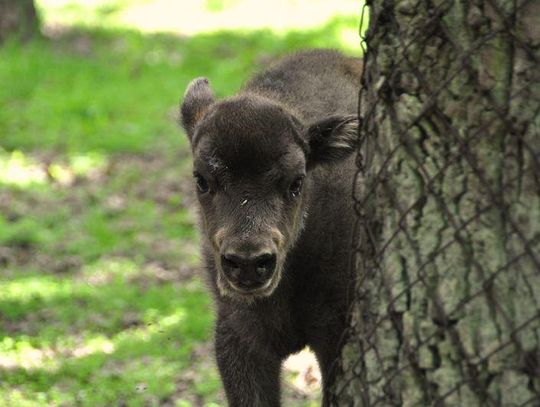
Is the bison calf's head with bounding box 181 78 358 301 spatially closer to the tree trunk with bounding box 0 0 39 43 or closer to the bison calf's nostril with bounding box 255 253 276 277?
the bison calf's nostril with bounding box 255 253 276 277

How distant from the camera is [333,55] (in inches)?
291

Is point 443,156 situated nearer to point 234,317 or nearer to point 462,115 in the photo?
point 462,115

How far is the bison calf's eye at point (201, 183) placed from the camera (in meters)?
5.80

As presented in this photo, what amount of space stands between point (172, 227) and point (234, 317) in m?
4.69

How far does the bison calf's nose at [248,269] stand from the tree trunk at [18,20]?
12193 mm

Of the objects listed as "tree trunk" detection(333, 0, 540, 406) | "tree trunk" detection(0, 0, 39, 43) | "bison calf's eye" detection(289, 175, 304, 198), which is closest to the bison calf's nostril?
"bison calf's eye" detection(289, 175, 304, 198)

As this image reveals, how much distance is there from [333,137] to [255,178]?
742mm

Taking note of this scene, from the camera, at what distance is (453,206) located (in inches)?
155

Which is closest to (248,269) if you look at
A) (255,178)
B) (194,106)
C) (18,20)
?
(255,178)

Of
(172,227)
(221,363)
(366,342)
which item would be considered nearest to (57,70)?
(172,227)

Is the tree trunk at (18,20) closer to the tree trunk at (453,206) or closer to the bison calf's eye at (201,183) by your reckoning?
the bison calf's eye at (201,183)

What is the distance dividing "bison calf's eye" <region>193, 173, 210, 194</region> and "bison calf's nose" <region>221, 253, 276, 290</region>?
71cm

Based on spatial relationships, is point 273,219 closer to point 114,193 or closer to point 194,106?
point 194,106

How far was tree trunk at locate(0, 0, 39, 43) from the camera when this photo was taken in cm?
1630
